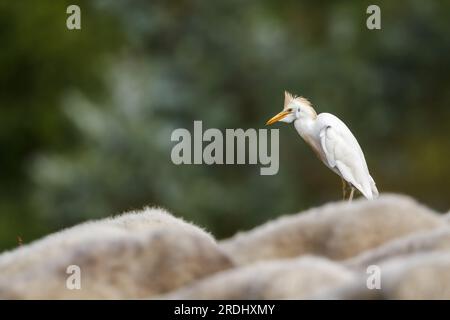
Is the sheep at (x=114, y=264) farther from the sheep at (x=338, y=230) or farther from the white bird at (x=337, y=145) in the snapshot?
the white bird at (x=337, y=145)

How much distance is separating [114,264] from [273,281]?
1.20ft

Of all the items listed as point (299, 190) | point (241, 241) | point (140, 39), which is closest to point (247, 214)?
point (299, 190)

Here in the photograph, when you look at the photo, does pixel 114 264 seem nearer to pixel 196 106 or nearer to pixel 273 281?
pixel 273 281

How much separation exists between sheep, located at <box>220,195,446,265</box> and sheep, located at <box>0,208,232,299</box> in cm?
29

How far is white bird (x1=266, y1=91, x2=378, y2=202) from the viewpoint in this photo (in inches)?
111

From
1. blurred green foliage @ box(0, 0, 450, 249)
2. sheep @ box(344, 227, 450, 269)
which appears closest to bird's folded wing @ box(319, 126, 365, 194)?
sheep @ box(344, 227, 450, 269)

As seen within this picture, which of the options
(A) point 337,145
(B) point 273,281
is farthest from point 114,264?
(A) point 337,145

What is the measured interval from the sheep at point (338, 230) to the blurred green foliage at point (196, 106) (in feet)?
13.2

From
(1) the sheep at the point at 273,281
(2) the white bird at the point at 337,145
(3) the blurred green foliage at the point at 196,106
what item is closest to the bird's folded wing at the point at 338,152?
(2) the white bird at the point at 337,145

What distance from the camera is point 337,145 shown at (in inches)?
111

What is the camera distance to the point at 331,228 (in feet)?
9.11

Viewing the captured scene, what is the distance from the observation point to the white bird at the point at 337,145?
2.82 metres
